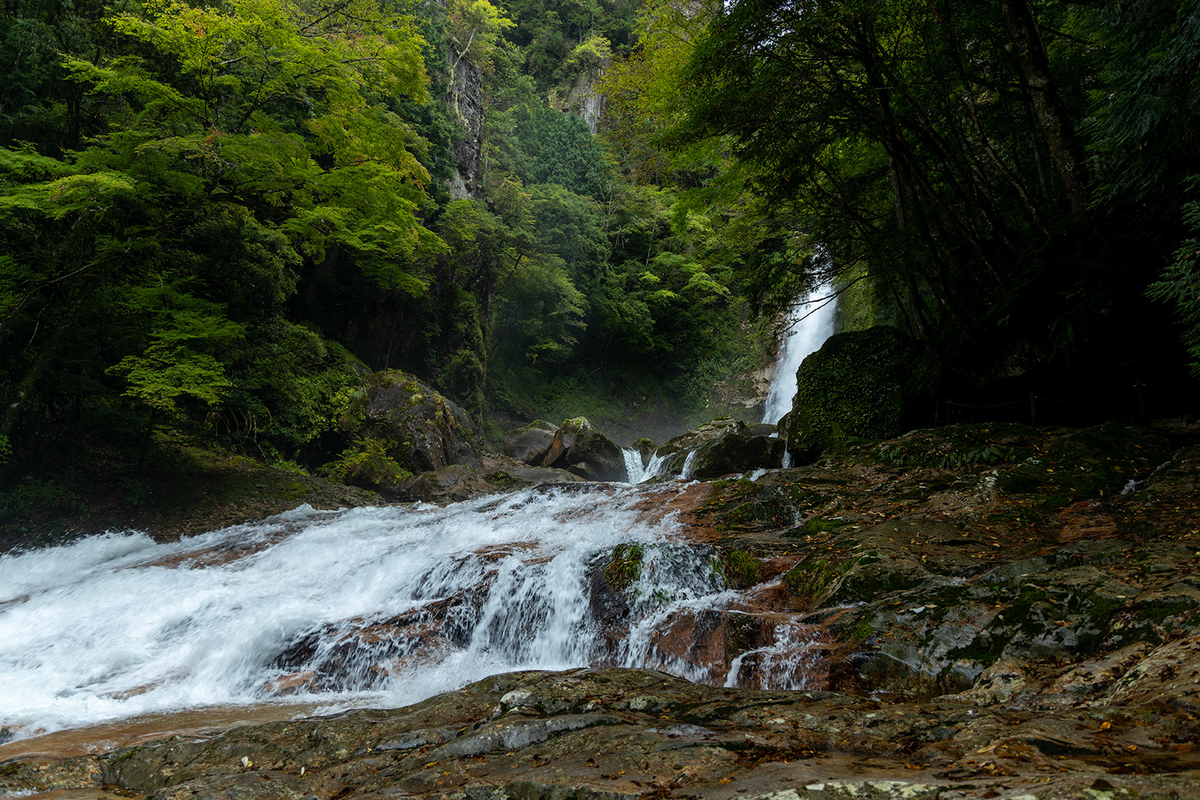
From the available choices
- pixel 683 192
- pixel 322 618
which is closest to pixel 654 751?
pixel 322 618

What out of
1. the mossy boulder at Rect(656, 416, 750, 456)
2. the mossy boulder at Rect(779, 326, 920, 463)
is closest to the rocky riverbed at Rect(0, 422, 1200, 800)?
the mossy boulder at Rect(779, 326, 920, 463)

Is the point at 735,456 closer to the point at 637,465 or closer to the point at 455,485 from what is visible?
the point at 455,485

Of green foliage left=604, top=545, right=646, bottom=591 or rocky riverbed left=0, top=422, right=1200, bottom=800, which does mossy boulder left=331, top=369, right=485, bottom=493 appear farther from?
rocky riverbed left=0, top=422, right=1200, bottom=800

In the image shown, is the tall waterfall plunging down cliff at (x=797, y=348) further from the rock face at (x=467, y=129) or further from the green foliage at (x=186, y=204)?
the green foliage at (x=186, y=204)

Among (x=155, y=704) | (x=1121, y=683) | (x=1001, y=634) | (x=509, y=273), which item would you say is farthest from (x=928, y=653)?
(x=509, y=273)

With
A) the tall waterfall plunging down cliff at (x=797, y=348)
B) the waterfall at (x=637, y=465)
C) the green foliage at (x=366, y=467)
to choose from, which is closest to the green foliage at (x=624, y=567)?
the green foliage at (x=366, y=467)

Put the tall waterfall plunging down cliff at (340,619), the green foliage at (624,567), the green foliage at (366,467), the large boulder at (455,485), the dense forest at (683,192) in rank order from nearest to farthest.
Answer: the tall waterfall plunging down cliff at (340,619) → the green foliage at (624,567) → the dense forest at (683,192) → the large boulder at (455,485) → the green foliage at (366,467)

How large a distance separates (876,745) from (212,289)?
12.4 meters

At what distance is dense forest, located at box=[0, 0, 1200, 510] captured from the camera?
656cm

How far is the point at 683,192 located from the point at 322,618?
954 centimetres

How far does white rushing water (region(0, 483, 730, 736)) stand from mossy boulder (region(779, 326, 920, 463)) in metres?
4.23

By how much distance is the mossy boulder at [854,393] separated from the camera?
32.9 feet

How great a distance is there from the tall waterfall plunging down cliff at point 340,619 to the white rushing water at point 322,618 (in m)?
0.02

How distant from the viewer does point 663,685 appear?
3.59 m
